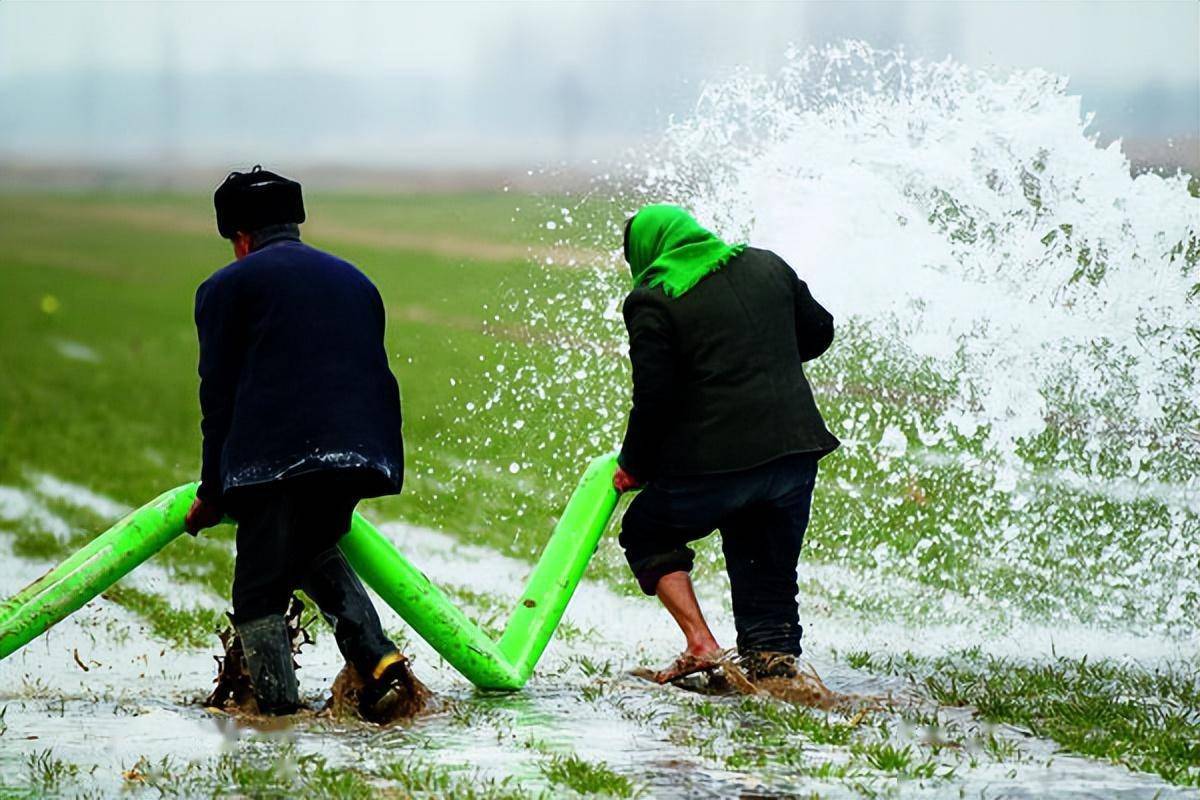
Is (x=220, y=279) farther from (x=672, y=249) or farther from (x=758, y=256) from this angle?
(x=758, y=256)

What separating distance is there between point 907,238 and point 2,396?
56.1 feet

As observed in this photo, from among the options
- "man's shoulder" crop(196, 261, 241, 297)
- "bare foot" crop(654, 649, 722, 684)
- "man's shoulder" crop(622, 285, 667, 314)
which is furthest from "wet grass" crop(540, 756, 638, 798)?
"man's shoulder" crop(196, 261, 241, 297)

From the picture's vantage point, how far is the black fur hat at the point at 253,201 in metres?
5.60

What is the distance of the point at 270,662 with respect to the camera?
5465mm

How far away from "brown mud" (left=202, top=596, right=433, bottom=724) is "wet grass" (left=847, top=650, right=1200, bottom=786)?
1.72 metres

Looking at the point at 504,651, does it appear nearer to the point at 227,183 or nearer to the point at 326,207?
the point at 227,183

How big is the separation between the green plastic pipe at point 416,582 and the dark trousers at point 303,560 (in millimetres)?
145

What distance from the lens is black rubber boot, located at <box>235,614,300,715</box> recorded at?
5.46 meters

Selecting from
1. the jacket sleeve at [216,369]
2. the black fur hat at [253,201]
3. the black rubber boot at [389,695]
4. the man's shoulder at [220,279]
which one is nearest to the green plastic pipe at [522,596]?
the black rubber boot at [389,695]

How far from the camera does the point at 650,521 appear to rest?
6.01 metres

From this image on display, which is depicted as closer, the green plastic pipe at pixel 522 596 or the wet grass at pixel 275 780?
the wet grass at pixel 275 780

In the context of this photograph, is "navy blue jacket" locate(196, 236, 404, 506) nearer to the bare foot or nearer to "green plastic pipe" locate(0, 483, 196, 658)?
"green plastic pipe" locate(0, 483, 196, 658)

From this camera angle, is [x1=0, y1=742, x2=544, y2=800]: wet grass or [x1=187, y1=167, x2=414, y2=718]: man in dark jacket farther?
[x1=187, y1=167, x2=414, y2=718]: man in dark jacket

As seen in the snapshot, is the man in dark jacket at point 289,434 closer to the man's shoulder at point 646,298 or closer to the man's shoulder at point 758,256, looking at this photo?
the man's shoulder at point 646,298
